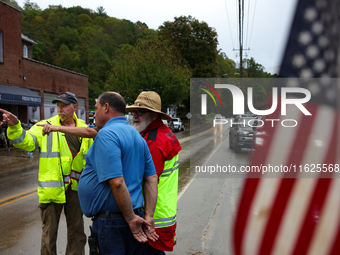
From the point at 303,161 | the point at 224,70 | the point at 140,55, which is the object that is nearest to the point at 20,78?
the point at 140,55

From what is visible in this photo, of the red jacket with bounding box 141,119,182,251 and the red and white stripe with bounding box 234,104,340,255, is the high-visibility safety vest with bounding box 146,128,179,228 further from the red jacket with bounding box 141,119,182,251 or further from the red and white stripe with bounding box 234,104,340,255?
the red and white stripe with bounding box 234,104,340,255

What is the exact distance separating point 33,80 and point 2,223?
20832mm

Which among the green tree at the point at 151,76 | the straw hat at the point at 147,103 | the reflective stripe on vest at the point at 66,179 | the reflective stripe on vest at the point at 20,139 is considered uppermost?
the green tree at the point at 151,76

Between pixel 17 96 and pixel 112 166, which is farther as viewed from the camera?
pixel 17 96

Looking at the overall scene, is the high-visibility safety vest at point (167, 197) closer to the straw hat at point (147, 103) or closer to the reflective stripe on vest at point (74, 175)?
the straw hat at point (147, 103)

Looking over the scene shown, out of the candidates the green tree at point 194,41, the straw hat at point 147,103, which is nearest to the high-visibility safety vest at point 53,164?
the straw hat at point 147,103

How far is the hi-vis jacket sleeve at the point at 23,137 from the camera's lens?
308cm

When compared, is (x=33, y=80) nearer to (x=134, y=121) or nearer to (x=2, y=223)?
(x=2, y=223)

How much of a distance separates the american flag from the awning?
2050 cm

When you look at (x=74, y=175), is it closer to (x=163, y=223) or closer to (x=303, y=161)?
(x=163, y=223)

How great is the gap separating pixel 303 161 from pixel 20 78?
24448mm

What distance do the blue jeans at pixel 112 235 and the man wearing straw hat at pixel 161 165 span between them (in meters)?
0.29

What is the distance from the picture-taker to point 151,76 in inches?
1348

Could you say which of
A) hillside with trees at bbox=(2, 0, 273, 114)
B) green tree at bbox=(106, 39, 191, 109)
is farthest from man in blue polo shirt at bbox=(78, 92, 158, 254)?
green tree at bbox=(106, 39, 191, 109)
